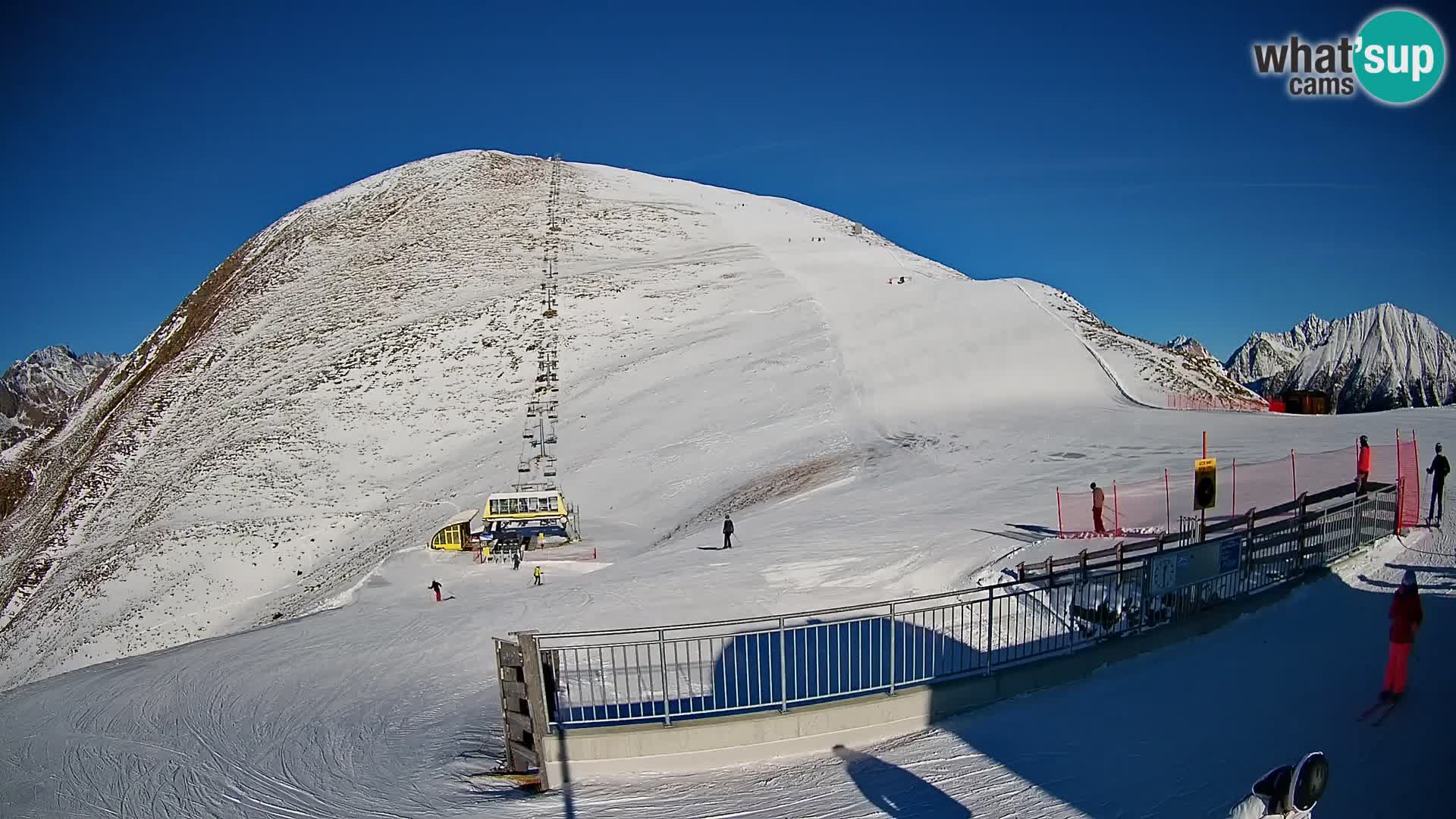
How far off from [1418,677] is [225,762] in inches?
551

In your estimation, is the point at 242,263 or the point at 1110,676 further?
the point at 242,263

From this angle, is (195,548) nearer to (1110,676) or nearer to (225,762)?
(225,762)

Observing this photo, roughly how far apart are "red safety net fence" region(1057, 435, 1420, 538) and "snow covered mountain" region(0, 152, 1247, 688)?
10.2ft

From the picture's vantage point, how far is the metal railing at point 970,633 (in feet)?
31.3

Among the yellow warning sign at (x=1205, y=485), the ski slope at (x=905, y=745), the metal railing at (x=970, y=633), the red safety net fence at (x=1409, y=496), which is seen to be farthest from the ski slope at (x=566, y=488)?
the red safety net fence at (x=1409, y=496)

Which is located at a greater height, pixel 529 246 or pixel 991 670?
pixel 529 246

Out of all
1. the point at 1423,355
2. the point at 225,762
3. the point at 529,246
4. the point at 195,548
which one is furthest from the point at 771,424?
the point at 1423,355

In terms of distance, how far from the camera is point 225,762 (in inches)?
462

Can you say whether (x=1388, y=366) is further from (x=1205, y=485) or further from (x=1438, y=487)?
(x=1205, y=485)

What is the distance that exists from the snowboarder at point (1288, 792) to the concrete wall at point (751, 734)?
5.18 metres

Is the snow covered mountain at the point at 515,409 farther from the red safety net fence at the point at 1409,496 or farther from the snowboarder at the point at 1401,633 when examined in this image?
the snowboarder at the point at 1401,633

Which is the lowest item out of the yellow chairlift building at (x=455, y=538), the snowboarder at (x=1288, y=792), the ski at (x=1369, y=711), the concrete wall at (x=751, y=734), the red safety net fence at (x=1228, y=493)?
the yellow chairlift building at (x=455, y=538)

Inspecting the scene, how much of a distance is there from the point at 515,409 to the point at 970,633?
39489 millimetres

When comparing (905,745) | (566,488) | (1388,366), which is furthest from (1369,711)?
(1388,366)
